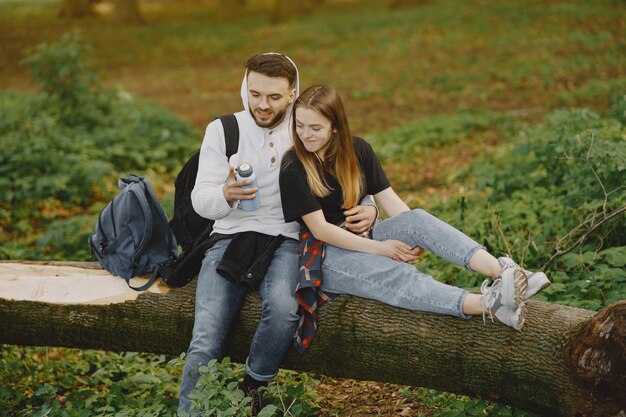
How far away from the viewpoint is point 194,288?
12.9ft

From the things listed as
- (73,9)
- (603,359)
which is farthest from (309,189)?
(73,9)

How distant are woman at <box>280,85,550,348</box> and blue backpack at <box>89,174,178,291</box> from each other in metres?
0.80

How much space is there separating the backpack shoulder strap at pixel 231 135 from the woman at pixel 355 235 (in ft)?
1.03

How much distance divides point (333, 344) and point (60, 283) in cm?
168

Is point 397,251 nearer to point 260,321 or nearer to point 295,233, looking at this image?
point 295,233

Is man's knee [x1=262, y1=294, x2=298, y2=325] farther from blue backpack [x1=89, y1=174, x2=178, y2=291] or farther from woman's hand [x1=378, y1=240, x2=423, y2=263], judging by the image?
blue backpack [x1=89, y1=174, x2=178, y2=291]

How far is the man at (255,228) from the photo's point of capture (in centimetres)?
361

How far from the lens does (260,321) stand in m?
3.62

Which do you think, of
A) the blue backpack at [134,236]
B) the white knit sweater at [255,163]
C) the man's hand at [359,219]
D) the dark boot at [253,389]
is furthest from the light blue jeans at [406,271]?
the blue backpack at [134,236]

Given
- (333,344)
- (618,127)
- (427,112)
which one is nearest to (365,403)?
(333,344)

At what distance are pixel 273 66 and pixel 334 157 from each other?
22.7 inches

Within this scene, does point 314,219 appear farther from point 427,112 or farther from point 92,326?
point 427,112

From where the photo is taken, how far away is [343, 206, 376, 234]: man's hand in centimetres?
384

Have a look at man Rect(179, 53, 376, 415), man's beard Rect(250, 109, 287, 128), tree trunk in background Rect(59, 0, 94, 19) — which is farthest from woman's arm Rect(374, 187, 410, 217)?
tree trunk in background Rect(59, 0, 94, 19)
